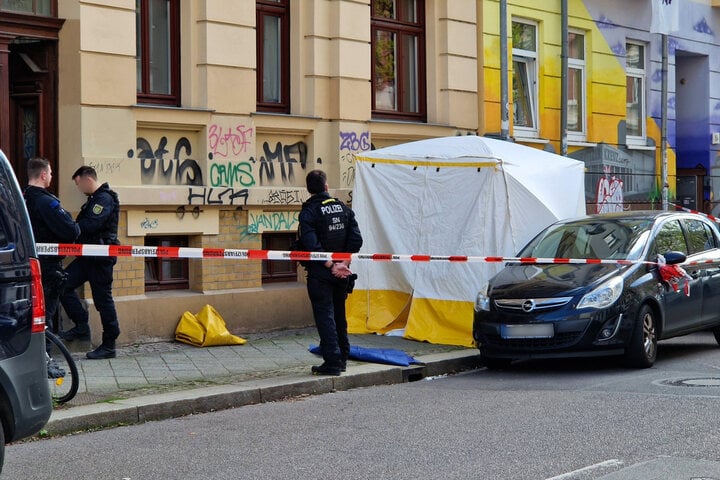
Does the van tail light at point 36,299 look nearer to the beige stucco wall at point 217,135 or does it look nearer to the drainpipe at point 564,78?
the beige stucco wall at point 217,135

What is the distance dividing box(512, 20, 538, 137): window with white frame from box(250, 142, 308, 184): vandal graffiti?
4.90m

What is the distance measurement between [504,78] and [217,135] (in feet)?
16.7

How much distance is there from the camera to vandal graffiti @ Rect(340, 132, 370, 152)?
14.9 meters

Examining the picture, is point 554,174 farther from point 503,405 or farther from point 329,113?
point 503,405

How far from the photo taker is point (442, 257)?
480 inches

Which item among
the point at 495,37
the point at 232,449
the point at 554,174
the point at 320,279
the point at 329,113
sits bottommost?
the point at 232,449

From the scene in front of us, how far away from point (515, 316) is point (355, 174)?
3.65m

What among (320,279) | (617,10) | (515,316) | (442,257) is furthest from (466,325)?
(617,10)

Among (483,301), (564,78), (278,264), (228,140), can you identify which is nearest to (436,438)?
(483,301)

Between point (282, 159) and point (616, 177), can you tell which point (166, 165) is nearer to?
point (282, 159)

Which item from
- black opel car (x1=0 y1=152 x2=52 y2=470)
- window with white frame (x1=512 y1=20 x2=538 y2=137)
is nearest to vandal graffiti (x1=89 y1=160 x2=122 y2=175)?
black opel car (x1=0 y1=152 x2=52 y2=470)

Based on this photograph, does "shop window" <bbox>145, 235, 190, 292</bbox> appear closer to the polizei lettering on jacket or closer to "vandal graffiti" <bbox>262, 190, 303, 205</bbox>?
"vandal graffiti" <bbox>262, 190, 303, 205</bbox>

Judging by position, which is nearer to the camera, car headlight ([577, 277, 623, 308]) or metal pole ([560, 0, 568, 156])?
Result: car headlight ([577, 277, 623, 308])

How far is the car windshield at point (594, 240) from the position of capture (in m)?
11.6
